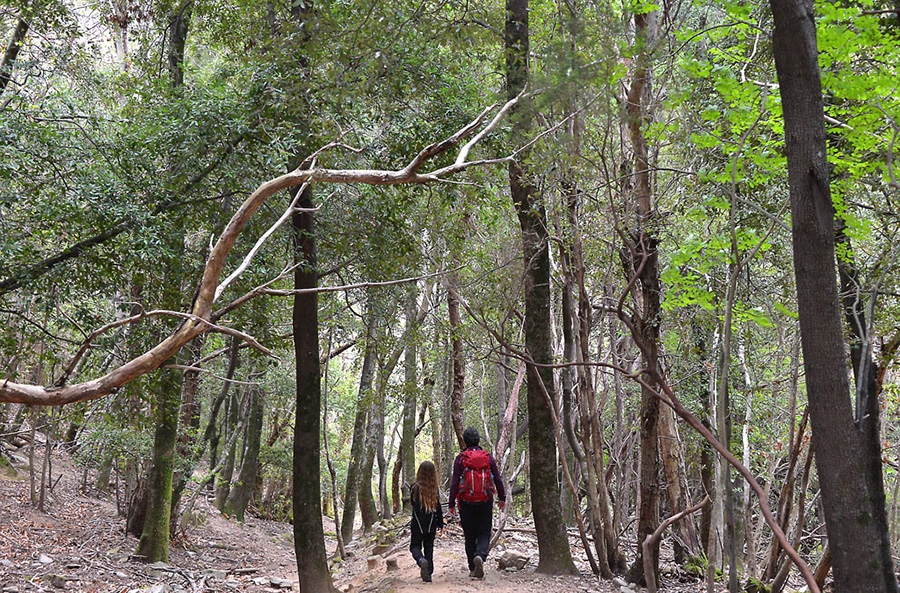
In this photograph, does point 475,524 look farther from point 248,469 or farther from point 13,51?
point 248,469

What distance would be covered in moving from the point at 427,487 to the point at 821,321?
6.12 meters

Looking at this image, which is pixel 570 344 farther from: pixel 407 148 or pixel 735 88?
pixel 735 88

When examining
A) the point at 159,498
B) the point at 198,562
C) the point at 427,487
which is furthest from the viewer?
the point at 198,562

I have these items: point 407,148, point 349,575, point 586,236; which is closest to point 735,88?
point 586,236

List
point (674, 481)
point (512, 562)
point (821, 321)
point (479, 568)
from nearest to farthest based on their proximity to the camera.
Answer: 1. point (821, 321)
2. point (479, 568)
3. point (512, 562)
4. point (674, 481)

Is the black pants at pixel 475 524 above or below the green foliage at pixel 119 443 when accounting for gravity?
below

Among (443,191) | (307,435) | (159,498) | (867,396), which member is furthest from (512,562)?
(159,498)

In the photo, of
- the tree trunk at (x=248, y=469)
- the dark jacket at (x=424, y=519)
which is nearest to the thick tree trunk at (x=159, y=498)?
the dark jacket at (x=424, y=519)

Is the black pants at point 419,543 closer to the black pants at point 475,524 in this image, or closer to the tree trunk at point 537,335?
the black pants at point 475,524

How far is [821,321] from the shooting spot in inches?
183

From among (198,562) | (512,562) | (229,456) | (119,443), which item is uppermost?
(119,443)

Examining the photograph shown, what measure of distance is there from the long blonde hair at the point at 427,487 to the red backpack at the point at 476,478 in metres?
0.44

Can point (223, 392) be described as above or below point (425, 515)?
above

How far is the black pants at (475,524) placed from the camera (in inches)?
359
